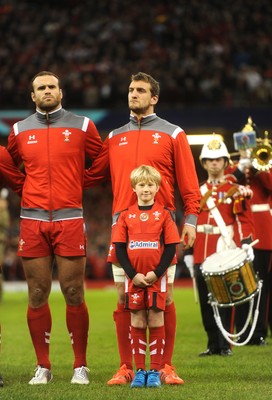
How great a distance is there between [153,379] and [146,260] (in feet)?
2.96

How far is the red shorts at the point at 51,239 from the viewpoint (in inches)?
311

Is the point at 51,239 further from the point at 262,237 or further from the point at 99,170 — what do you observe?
the point at 262,237

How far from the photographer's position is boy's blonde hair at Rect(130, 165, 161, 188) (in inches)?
295

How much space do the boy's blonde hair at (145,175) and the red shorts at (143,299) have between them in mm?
817

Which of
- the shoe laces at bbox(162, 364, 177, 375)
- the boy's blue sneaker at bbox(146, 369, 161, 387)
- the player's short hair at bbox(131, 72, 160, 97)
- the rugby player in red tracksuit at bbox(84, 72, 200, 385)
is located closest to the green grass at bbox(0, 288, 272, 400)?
the boy's blue sneaker at bbox(146, 369, 161, 387)

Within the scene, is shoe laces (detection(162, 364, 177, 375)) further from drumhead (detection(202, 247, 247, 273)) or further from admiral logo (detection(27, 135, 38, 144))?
admiral logo (detection(27, 135, 38, 144))

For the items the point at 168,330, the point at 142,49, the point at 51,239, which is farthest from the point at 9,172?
the point at 142,49

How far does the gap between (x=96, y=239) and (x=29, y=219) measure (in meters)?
21.6

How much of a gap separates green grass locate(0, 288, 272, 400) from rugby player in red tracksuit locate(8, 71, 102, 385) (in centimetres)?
48

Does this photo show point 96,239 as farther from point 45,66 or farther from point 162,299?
point 162,299

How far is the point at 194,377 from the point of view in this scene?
828 cm

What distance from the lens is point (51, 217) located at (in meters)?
7.93

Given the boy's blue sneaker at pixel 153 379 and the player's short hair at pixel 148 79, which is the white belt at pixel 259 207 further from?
the boy's blue sneaker at pixel 153 379

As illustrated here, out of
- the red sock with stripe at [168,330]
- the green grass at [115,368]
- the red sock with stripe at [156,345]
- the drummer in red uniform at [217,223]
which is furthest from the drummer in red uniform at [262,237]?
the red sock with stripe at [156,345]
